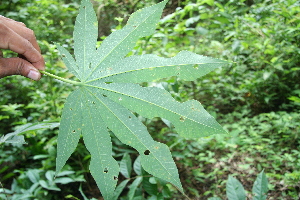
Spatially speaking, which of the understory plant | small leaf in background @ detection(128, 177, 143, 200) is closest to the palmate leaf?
the understory plant

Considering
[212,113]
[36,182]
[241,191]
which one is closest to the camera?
[241,191]

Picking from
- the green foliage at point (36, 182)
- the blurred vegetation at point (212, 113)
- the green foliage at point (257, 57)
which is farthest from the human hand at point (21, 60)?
the green foliage at point (257, 57)

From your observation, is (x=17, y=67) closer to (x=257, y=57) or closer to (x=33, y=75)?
(x=33, y=75)

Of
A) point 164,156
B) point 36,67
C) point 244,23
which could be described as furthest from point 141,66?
point 244,23

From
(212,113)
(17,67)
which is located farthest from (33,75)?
(212,113)

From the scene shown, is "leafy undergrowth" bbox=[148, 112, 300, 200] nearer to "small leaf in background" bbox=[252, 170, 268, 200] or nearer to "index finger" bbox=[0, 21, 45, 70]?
"small leaf in background" bbox=[252, 170, 268, 200]

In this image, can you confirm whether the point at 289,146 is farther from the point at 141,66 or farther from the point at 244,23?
the point at 141,66

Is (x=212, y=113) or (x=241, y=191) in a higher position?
(x=241, y=191)
